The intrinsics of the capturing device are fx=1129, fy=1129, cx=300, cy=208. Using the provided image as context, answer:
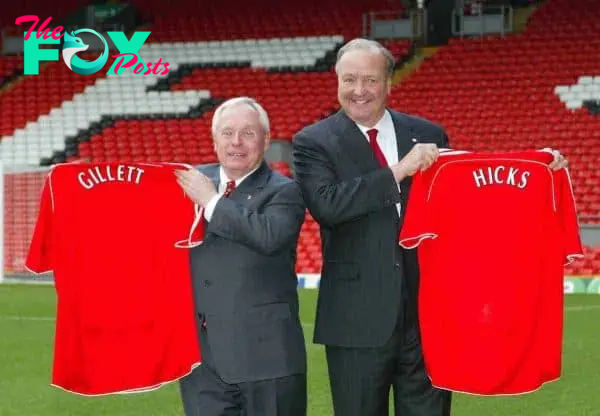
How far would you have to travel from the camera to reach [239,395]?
338 cm

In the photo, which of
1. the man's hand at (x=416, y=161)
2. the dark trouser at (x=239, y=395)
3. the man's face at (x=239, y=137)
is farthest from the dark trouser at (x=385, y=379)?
the man's face at (x=239, y=137)

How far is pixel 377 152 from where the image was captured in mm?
3648

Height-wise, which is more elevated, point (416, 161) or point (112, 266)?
point (416, 161)

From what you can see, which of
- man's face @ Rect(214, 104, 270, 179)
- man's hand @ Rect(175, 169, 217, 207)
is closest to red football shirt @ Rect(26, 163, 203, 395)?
man's hand @ Rect(175, 169, 217, 207)

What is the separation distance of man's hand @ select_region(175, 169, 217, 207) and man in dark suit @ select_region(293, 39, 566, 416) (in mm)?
341

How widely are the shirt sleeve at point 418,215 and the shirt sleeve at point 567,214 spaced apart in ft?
1.35

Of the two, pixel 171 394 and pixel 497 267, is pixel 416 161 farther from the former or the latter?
pixel 171 394

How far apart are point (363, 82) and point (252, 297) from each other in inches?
30.1

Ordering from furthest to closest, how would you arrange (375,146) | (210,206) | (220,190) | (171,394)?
(171,394) < (375,146) < (220,190) < (210,206)

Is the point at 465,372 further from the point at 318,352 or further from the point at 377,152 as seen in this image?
the point at 318,352

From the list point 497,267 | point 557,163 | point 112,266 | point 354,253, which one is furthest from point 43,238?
point 557,163

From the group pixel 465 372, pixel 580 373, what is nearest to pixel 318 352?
pixel 580 373

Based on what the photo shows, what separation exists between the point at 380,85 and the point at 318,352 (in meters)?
4.87

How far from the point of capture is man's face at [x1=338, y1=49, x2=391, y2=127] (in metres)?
3.52
